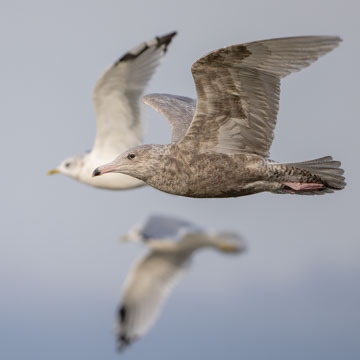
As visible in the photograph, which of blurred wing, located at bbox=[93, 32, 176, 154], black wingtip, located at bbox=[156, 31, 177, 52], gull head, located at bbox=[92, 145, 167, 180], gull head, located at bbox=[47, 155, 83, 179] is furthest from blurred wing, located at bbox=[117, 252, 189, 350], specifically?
gull head, located at bbox=[92, 145, 167, 180]

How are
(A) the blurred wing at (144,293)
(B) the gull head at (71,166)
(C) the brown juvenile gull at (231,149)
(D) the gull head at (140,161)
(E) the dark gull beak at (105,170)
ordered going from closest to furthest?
(C) the brown juvenile gull at (231,149)
(D) the gull head at (140,161)
(E) the dark gull beak at (105,170)
(B) the gull head at (71,166)
(A) the blurred wing at (144,293)

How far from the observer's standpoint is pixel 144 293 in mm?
16578

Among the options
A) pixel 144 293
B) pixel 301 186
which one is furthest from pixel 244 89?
pixel 144 293

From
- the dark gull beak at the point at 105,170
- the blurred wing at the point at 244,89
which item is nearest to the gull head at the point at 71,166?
the dark gull beak at the point at 105,170

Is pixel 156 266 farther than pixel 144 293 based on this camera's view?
Yes

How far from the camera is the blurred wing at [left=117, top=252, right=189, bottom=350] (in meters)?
16.2

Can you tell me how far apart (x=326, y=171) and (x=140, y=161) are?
149 cm

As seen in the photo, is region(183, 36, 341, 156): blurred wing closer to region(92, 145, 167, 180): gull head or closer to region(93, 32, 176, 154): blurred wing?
region(92, 145, 167, 180): gull head

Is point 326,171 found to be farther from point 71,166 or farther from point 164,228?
point 164,228

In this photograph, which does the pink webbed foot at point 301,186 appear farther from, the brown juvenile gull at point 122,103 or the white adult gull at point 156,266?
the white adult gull at point 156,266

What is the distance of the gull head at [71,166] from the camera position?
608 inches

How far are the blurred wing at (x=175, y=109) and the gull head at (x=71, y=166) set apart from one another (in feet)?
18.5

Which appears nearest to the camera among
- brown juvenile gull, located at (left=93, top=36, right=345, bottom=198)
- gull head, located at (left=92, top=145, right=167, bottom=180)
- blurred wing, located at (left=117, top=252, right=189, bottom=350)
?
brown juvenile gull, located at (left=93, top=36, right=345, bottom=198)

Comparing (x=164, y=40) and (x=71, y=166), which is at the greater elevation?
(x=164, y=40)
